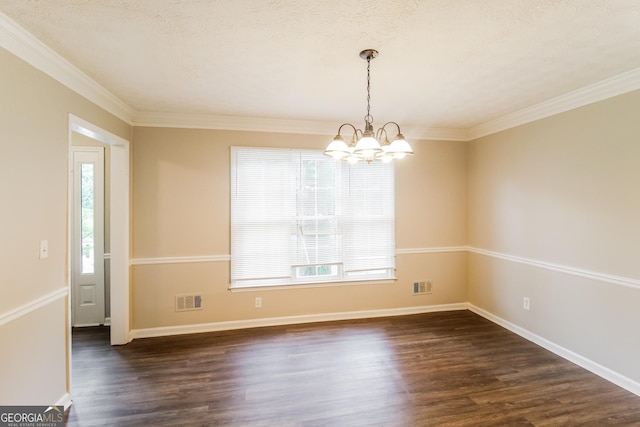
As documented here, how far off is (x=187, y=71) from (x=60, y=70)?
0.88 m

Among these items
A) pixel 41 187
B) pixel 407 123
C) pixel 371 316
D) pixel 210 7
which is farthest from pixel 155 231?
pixel 407 123

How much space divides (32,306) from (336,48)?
2685 mm

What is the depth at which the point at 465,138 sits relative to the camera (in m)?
4.25

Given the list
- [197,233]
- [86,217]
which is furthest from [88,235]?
[197,233]

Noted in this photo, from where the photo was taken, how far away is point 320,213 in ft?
12.6

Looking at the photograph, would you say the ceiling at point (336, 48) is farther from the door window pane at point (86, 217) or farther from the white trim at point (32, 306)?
the white trim at point (32, 306)

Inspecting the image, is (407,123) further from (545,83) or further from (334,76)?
(334,76)

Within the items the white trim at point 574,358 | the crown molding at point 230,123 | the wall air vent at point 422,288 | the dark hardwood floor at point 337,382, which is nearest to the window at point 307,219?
the crown molding at point 230,123

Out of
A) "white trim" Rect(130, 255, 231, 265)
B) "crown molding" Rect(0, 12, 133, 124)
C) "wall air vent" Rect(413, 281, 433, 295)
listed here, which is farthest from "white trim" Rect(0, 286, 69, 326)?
"wall air vent" Rect(413, 281, 433, 295)

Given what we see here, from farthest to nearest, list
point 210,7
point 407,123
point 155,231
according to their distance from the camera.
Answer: point 407,123, point 155,231, point 210,7

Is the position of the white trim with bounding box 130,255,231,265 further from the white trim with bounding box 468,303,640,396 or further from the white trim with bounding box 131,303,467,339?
the white trim with bounding box 468,303,640,396

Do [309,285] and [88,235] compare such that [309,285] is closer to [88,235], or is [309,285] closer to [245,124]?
[245,124]

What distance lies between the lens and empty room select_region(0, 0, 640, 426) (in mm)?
1816

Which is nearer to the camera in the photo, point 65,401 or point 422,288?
point 65,401
